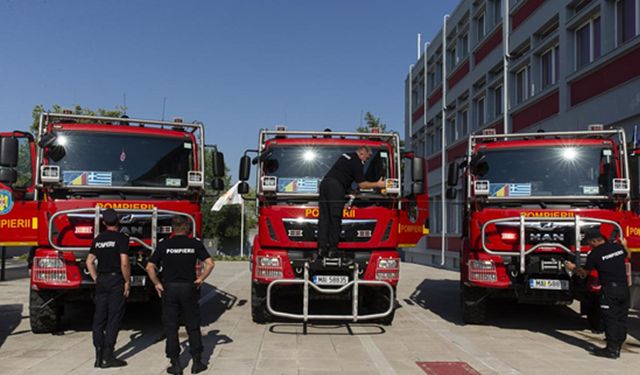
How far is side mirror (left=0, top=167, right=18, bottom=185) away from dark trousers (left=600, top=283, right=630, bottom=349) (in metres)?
7.89

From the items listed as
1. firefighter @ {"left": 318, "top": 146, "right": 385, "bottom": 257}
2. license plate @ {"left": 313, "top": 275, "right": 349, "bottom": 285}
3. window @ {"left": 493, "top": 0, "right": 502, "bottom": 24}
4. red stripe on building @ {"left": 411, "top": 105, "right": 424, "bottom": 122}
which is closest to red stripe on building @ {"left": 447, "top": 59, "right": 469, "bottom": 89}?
window @ {"left": 493, "top": 0, "right": 502, "bottom": 24}

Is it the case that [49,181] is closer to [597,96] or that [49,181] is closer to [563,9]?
[597,96]

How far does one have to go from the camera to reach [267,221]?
8953 millimetres

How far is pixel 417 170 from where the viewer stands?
9.50 meters

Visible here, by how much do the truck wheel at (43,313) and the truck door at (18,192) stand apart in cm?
74

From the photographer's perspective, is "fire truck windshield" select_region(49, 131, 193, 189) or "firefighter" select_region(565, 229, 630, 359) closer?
"firefighter" select_region(565, 229, 630, 359)

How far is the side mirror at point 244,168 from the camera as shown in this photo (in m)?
9.67

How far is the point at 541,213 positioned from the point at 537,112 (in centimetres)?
1115

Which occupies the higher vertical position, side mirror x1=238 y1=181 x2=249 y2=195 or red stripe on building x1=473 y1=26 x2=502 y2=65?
red stripe on building x1=473 y1=26 x2=502 y2=65

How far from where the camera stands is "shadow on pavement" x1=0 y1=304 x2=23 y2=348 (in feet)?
28.9

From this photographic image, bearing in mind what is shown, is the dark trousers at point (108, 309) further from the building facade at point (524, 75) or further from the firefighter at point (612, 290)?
the building facade at point (524, 75)

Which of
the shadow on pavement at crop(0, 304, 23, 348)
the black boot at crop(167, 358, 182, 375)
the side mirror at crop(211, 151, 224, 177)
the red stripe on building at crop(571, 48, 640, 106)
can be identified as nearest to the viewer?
the black boot at crop(167, 358, 182, 375)

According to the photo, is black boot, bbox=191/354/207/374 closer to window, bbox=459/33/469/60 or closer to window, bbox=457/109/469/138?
window, bbox=457/109/469/138

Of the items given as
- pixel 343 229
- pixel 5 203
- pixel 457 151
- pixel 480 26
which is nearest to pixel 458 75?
pixel 480 26
